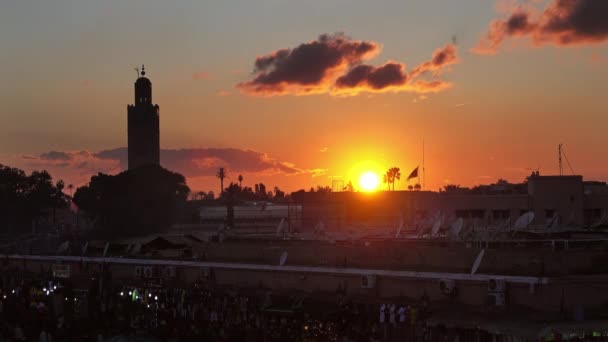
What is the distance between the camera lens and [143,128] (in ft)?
368

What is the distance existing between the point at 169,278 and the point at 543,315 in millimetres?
16024

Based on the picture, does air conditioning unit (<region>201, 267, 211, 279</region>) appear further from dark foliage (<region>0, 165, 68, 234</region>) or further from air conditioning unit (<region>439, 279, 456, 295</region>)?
dark foliage (<region>0, 165, 68, 234</region>)

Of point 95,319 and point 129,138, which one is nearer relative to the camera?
point 95,319

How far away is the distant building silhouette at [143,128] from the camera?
110688 mm

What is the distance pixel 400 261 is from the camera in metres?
25.5

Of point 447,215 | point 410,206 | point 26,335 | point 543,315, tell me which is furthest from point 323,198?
point 543,315

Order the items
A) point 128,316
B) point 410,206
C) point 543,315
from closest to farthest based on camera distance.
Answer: point 543,315 < point 128,316 < point 410,206

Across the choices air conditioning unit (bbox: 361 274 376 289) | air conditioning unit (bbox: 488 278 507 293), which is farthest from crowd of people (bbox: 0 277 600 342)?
air conditioning unit (bbox: 488 278 507 293)

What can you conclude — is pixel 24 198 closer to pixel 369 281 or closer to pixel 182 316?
Result: pixel 182 316

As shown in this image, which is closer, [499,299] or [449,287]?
[499,299]

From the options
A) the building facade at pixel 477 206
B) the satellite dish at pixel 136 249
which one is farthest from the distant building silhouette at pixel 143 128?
the satellite dish at pixel 136 249

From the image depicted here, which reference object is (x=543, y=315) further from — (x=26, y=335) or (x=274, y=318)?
(x=26, y=335)

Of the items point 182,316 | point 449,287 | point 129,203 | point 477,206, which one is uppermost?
point 129,203

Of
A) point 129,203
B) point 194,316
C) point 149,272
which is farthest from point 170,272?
point 129,203
